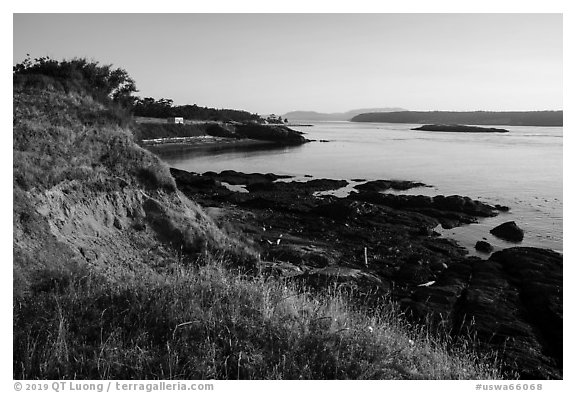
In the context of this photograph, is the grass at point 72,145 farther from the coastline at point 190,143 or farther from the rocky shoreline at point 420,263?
the coastline at point 190,143

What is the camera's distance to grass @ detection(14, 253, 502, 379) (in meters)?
5.06

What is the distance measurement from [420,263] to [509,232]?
7.78 metres

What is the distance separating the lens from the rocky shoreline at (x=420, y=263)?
1145cm

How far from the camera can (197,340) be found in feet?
18.3

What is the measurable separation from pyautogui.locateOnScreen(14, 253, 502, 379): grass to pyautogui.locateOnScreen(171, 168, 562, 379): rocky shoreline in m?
4.38

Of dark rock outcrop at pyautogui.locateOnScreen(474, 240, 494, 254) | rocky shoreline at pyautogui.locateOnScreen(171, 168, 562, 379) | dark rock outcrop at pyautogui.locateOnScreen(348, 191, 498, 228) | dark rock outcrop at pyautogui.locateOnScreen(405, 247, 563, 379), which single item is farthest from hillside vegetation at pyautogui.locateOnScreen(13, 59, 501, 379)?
dark rock outcrop at pyautogui.locateOnScreen(348, 191, 498, 228)

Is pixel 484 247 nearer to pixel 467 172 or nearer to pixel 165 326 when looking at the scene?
pixel 165 326

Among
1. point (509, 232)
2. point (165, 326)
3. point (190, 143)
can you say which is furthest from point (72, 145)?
point (190, 143)

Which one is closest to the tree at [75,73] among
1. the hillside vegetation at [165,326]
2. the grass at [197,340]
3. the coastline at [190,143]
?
the hillside vegetation at [165,326]

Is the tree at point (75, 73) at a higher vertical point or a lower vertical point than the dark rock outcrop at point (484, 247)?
higher

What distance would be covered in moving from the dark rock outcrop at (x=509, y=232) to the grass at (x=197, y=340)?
57.4 ft

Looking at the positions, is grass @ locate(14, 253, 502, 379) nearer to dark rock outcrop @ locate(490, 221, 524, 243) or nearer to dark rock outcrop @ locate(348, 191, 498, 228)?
dark rock outcrop @ locate(490, 221, 524, 243)
